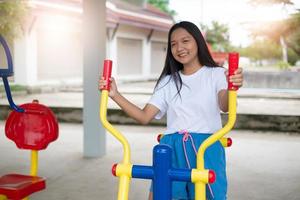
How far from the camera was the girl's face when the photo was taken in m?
1.86

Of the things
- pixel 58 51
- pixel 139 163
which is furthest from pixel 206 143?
pixel 58 51

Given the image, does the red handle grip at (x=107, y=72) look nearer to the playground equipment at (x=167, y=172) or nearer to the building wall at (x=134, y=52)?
the playground equipment at (x=167, y=172)

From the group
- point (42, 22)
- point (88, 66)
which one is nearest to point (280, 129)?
point (88, 66)

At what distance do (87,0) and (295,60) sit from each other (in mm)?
20179

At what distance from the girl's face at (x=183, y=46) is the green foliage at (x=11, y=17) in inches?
382

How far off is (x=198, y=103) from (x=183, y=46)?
9.3 inches

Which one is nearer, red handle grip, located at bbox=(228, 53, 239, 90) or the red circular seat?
red handle grip, located at bbox=(228, 53, 239, 90)

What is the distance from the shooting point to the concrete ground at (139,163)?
3.60m

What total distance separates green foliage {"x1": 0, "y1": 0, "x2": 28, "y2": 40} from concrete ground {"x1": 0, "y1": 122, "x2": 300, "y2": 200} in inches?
218

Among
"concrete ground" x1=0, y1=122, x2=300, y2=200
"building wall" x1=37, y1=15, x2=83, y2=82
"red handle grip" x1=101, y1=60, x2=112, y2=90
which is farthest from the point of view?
"building wall" x1=37, y1=15, x2=83, y2=82

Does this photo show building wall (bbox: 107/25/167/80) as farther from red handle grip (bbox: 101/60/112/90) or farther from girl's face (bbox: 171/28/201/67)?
red handle grip (bbox: 101/60/112/90)

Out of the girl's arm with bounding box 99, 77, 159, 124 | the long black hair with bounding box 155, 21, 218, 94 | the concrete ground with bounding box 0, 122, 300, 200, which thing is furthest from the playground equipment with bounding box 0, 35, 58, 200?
the concrete ground with bounding box 0, 122, 300, 200

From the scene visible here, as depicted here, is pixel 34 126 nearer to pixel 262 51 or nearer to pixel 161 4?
pixel 262 51

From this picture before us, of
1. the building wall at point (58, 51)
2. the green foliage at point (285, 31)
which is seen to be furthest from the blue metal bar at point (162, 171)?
the green foliage at point (285, 31)
